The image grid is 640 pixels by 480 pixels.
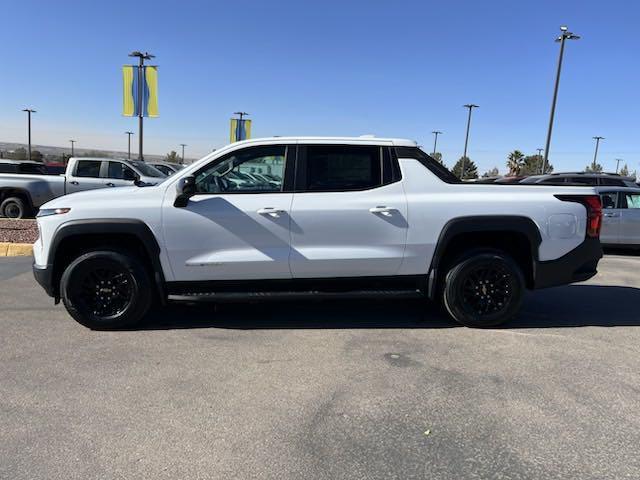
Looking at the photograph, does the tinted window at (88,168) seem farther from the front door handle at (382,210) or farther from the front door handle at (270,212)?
the front door handle at (382,210)

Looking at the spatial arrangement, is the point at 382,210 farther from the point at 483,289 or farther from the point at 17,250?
the point at 17,250

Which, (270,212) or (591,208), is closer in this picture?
(270,212)

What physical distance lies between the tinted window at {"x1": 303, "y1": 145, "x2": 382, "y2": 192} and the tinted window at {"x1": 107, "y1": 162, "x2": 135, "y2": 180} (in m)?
9.96

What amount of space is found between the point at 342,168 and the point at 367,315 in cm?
164

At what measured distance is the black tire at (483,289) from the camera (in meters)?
4.91

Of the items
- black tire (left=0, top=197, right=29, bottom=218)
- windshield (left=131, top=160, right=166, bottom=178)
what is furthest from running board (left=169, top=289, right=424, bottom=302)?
black tire (left=0, top=197, right=29, bottom=218)

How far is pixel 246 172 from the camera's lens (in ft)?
16.0

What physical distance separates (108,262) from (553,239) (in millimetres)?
4262

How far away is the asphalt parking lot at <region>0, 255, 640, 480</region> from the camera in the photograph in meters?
2.78

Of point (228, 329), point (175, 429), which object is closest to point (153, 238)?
point (228, 329)

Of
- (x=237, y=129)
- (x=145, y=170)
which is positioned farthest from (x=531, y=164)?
(x=145, y=170)

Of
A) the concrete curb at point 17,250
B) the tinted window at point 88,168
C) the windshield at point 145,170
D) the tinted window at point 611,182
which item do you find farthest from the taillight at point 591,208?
the tinted window at point 88,168

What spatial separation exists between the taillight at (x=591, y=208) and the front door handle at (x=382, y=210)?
5.51ft

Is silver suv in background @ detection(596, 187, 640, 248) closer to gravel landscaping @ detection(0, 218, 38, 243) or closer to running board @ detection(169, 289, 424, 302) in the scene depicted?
running board @ detection(169, 289, 424, 302)
